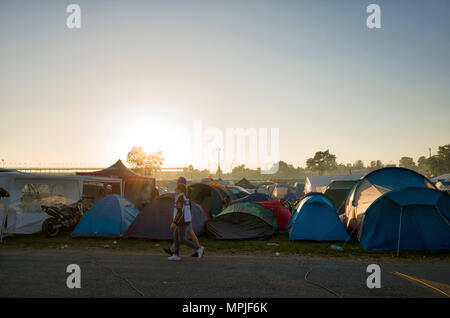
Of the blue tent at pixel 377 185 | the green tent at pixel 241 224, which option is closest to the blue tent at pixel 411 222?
the blue tent at pixel 377 185

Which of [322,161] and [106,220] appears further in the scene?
[322,161]

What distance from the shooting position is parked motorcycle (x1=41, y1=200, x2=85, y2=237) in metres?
10.7

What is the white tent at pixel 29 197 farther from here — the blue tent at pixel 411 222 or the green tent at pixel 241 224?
the blue tent at pixel 411 222

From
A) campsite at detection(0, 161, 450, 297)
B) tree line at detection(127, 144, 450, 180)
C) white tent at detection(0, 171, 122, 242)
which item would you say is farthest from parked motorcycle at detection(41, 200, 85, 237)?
tree line at detection(127, 144, 450, 180)

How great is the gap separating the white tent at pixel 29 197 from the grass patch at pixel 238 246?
0.59 metres

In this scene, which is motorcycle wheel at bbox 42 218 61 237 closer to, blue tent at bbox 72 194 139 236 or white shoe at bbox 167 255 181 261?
blue tent at bbox 72 194 139 236

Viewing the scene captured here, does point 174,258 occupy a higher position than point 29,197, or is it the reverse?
point 29,197

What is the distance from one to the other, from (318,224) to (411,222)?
2612mm

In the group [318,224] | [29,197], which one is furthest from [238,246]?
[29,197]

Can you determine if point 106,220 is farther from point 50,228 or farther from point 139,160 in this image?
point 139,160

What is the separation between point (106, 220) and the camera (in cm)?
1038

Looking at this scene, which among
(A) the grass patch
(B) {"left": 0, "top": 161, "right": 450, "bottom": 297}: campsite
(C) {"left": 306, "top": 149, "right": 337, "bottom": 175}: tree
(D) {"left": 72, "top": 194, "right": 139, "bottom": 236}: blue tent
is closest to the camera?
(A) the grass patch

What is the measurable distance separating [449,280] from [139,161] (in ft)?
204

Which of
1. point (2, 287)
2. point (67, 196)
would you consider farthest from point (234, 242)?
point (67, 196)
